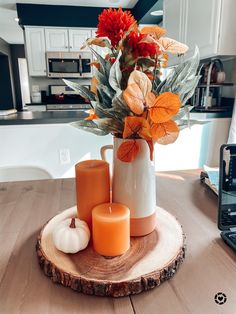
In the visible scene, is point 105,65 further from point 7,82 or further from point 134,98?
point 7,82

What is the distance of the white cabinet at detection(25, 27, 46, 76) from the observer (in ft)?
13.2

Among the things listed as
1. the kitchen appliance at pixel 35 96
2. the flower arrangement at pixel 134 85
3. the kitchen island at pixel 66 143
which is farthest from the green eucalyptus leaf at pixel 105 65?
the kitchen appliance at pixel 35 96

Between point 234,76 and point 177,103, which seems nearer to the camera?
point 177,103

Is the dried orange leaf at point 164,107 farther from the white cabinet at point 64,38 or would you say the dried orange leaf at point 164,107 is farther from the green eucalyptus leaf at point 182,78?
the white cabinet at point 64,38

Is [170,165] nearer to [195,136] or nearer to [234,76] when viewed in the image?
[195,136]

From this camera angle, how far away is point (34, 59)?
4.16 metres

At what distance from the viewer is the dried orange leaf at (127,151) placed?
539 millimetres

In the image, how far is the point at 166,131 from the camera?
0.50 metres

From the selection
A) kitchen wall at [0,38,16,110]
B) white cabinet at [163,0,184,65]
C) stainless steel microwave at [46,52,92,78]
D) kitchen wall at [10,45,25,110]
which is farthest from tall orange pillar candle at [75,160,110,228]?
kitchen wall at [10,45,25,110]

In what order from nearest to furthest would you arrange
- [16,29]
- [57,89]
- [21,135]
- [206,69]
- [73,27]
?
1. [21,135]
2. [206,69]
3. [73,27]
4. [57,89]
5. [16,29]

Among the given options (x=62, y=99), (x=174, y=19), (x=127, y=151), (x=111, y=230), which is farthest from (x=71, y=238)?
(x=62, y=99)

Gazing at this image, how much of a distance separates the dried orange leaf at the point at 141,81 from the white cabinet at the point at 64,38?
13.4 feet

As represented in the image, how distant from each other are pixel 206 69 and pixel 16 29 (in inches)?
185

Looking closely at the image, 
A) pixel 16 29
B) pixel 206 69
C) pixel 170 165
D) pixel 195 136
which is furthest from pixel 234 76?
pixel 16 29
